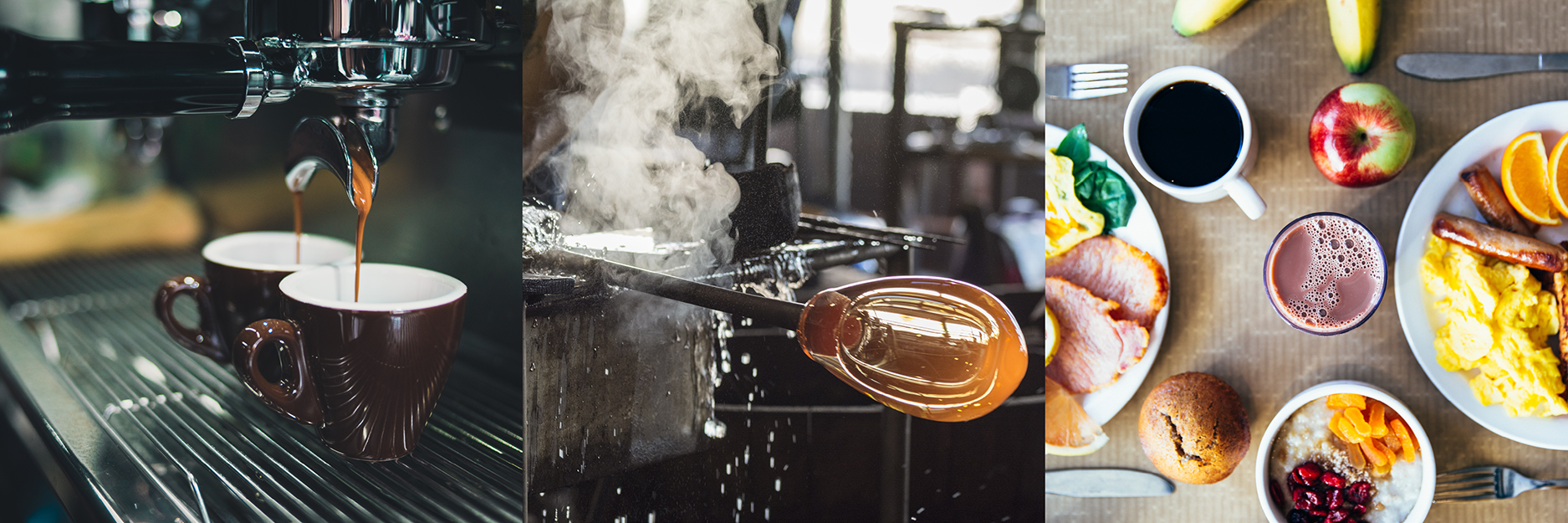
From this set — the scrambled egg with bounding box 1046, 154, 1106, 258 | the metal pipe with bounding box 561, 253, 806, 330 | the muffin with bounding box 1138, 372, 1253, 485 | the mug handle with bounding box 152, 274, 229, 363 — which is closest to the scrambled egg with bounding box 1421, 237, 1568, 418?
the muffin with bounding box 1138, 372, 1253, 485

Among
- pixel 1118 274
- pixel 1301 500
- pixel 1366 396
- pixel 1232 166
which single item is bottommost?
pixel 1301 500

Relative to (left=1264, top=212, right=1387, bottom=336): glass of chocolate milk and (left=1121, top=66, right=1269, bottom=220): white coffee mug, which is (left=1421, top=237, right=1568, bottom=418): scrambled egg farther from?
(left=1121, top=66, right=1269, bottom=220): white coffee mug

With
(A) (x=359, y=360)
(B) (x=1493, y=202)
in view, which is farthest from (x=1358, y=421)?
(A) (x=359, y=360)

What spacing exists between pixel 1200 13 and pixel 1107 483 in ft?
1.48

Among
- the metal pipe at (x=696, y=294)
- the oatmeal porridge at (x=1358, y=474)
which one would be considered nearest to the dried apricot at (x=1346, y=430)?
the oatmeal porridge at (x=1358, y=474)

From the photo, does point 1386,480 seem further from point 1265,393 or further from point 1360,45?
point 1360,45

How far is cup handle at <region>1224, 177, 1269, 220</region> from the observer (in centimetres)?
65

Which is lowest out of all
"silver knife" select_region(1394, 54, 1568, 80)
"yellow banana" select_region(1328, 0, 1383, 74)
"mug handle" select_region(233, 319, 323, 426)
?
"mug handle" select_region(233, 319, 323, 426)

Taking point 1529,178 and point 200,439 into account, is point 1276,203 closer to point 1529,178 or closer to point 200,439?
point 1529,178

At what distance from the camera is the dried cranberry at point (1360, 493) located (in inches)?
26.9

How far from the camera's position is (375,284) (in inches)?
23.5

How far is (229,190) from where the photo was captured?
0.78 metres

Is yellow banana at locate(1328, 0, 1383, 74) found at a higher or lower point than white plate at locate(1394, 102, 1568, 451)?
higher

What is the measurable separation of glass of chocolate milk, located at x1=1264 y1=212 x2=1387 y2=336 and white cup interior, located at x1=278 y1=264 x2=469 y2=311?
71cm
